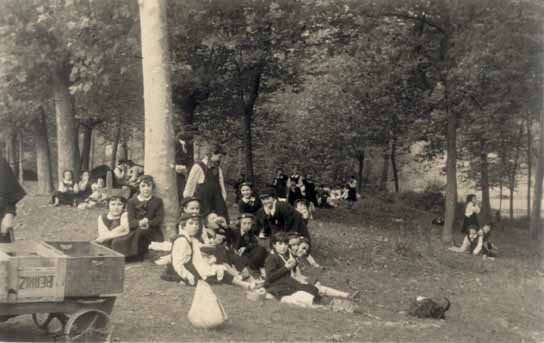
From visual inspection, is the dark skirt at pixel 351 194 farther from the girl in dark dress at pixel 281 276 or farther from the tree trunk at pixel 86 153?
the girl in dark dress at pixel 281 276

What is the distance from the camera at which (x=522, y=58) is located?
16.9 m

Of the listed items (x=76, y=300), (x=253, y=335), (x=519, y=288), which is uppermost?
(x=76, y=300)

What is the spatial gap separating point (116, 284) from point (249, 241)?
194 inches

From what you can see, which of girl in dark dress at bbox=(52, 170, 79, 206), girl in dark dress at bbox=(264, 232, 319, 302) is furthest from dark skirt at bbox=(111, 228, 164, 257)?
girl in dark dress at bbox=(52, 170, 79, 206)

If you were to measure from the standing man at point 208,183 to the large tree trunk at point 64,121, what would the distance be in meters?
8.21

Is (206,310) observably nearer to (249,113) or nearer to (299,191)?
(249,113)

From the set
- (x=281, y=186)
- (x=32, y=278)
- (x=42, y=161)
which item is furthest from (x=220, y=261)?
(x=42, y=161)

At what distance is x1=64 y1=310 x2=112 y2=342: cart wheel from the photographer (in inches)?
232

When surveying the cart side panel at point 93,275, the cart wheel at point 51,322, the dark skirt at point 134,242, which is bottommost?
the cart wheel at point 51,322

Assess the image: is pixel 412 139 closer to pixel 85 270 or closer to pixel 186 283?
pixel 186 283

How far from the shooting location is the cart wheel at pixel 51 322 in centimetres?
642

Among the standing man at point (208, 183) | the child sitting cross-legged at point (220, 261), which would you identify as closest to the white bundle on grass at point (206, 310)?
the child sitting cross-legged at point (220, 261)

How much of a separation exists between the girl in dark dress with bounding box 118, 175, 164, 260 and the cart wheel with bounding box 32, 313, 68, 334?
3021 millimetres

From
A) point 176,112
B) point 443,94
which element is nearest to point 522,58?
point 443,94
